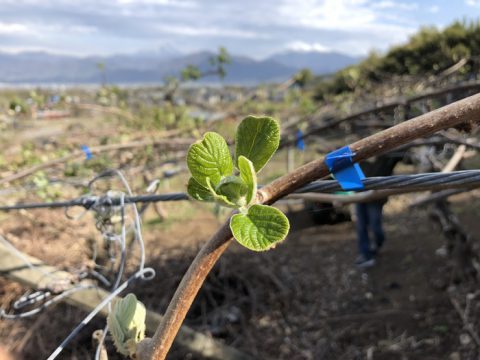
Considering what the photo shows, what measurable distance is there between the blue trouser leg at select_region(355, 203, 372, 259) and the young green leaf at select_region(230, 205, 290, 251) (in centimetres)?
470

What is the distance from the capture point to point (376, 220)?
16.8ft

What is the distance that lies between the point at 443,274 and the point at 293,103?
22.3 feet

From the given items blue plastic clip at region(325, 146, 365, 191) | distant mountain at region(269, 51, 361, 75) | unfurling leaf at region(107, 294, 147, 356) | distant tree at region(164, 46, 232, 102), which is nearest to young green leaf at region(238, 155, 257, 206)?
blue plastic clip at region(325, 146, 365, 191)

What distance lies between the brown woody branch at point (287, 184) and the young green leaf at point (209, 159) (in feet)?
0.22

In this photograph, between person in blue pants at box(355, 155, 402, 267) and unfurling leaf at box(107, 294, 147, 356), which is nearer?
unfurling leaf at box(107, 294, 147, 356)

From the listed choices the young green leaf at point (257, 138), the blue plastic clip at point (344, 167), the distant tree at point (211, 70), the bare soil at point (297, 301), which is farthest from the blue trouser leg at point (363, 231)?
the young green leaf at point (257, 138)

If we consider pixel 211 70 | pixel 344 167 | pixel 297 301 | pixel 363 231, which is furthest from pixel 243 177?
pixel 211 70

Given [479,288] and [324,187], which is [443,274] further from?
[324,187]

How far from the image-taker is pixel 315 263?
17.1 feet

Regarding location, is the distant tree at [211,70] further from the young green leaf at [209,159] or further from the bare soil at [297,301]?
the young green leaf at [209,159]

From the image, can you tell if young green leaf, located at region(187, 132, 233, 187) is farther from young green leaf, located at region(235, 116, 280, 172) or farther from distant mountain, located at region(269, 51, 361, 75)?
distant mountain, located at region(269, 51, 361, 75)

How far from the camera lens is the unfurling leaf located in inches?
24.5

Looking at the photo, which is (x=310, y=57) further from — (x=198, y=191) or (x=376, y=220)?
(x=198, y=191)

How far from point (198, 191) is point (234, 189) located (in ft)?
0.16
